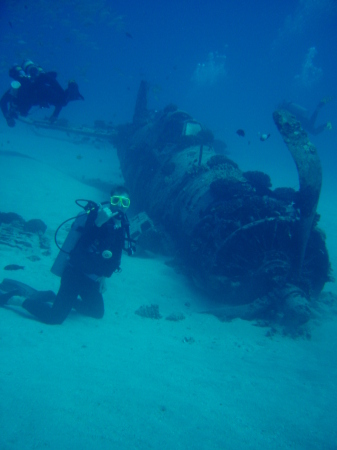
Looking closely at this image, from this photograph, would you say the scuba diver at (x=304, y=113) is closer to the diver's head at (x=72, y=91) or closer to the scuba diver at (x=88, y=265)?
the diver's head at (x=72, y=91)

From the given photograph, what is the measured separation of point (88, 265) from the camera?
4.64 metres

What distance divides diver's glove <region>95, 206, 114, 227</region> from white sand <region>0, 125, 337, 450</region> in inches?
79.8

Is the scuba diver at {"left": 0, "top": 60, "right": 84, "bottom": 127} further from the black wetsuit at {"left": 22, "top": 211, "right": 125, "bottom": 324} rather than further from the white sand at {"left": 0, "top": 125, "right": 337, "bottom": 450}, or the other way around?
the black wetsuit at {"left": 22, "top": 211, "right": 125, "bottom": 324}

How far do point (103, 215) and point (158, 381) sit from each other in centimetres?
262

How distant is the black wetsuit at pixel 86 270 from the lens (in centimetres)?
460

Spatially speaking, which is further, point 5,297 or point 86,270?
point 5,297

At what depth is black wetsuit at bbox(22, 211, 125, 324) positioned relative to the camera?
460cm

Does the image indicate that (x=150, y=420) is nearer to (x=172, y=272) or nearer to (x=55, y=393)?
(x=55, y=393)

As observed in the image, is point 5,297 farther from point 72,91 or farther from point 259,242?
point 72,91

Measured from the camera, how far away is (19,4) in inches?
2339

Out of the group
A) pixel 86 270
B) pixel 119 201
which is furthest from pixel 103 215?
pixel 86 270

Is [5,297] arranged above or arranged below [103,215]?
below

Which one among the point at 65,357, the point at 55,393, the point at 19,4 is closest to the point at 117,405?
the point at 55,393

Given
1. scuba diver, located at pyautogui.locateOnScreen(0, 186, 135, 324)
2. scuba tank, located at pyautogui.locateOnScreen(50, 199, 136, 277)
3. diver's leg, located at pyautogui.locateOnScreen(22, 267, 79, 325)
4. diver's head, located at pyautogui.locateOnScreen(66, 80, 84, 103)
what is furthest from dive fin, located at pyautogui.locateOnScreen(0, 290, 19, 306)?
diver's head, located at pyautogui.locateOnScreen(66, 80, 84, 103)
